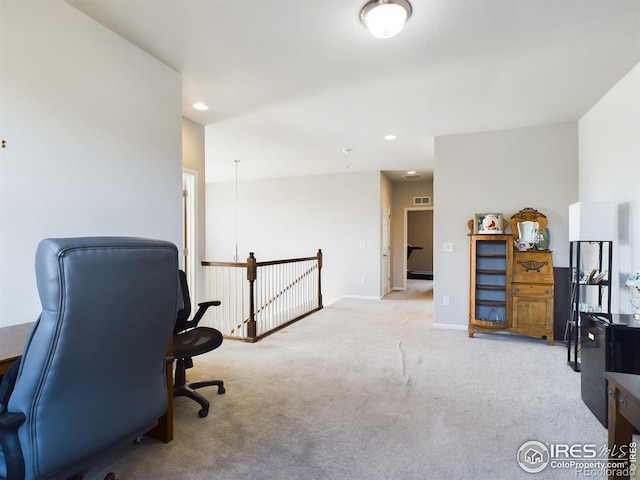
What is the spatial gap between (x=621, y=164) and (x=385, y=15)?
2.66 metres

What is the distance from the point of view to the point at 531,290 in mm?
4020

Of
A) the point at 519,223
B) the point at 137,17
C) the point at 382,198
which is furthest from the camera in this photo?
the point at 382,198

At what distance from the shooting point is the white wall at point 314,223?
7.03 metres

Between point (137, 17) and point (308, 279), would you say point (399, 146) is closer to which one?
point (308, 279)

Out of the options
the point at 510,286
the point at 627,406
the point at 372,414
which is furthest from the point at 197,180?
the point at 627,406

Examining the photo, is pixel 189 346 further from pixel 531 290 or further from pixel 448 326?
pixel 531 290

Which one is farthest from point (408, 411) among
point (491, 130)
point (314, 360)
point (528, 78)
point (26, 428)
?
point (491, 130)

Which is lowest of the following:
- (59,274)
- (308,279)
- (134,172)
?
(308,279)

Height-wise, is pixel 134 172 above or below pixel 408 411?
above

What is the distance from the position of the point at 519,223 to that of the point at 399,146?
2.05 m

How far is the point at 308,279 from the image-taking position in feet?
21.8

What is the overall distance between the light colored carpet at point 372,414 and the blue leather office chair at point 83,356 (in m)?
0.80

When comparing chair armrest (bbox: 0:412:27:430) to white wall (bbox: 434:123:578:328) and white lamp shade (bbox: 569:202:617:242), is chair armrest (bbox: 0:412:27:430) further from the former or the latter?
white wall (bbox: 434:123:578:328)

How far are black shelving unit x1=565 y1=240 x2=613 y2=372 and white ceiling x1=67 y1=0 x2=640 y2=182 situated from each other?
61.6 inches
